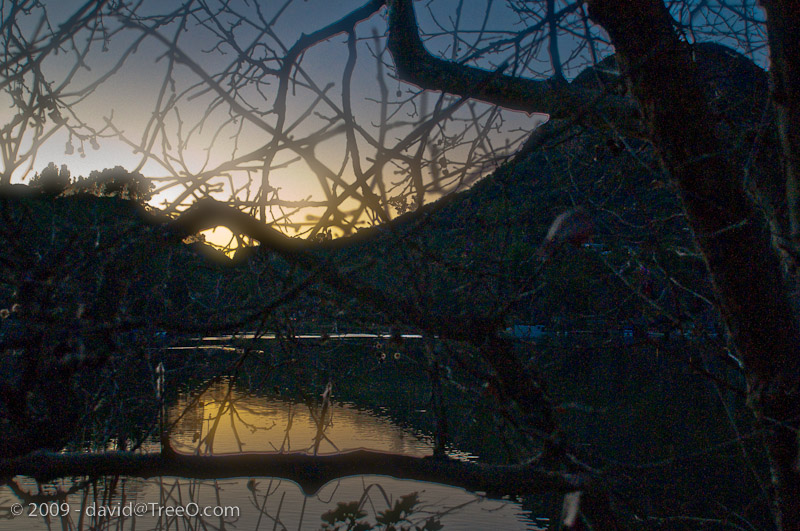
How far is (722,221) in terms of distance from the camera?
7.61 feet

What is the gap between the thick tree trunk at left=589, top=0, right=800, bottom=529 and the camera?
2254 mm

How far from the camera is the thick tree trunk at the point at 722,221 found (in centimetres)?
225

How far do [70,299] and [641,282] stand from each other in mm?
2735

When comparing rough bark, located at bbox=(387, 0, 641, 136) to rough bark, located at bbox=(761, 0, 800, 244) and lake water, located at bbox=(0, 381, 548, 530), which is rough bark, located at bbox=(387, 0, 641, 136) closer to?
rough bark, located at bbox=(761, 0, 800, 244)

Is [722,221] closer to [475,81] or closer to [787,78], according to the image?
[787,78]

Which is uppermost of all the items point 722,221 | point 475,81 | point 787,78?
point 475,81

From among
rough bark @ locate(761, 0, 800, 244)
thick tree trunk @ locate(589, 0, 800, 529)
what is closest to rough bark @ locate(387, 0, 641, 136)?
thick tree trunk @ locate(589, 0, 800, 529)

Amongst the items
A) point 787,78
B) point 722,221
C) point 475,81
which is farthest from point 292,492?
point 787,78

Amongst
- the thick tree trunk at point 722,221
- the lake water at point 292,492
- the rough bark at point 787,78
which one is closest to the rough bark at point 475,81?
the thick tree trunk at point 722,221

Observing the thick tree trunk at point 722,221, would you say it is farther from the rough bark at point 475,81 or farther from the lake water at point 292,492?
the lake water at point 292,492

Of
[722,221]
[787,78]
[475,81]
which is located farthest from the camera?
[475,81]

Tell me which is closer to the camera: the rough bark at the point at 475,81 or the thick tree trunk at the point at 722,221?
the thick tree trunk at the point at 722,221

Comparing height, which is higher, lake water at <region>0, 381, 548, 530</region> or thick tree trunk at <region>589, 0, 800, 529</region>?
thick tree trunk at <region>589, 0, 800, 529</region>

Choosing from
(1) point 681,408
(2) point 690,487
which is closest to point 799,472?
(2) point 690,487
